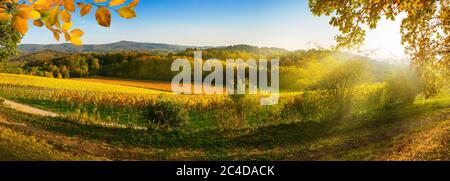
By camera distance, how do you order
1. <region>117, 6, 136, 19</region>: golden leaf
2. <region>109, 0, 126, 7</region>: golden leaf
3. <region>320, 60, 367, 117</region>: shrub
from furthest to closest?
1. <region>320, 60, 367, 117</region>: shrub
2. <region>117, 6, 136, 19</region>: golden leaf
3. <region>109, 0, 126, 7</region>: golden leaf

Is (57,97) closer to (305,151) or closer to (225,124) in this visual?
(225,124)

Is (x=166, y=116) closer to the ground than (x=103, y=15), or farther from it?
closer to the ground

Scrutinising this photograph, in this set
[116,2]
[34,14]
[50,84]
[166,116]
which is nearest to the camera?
[116,2]

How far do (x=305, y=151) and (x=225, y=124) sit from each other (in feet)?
17.2

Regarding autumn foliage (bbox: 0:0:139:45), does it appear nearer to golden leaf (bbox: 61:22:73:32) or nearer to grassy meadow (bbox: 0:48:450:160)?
golden leaf (bbox: 61:22:73:32)

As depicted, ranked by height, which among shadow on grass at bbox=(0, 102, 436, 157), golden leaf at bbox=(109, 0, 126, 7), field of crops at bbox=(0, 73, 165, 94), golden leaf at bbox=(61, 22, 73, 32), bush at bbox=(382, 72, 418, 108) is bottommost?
field of crops at bbox=(0, 73, 165, 94)

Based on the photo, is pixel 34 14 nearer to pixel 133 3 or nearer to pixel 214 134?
pixel 133 3

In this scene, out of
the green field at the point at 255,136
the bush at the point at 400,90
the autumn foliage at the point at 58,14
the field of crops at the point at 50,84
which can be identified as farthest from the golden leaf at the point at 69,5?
the field of crops at the point at 50,84

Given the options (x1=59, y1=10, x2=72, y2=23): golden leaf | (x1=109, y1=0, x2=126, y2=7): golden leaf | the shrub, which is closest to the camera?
(x1=109, y1=0, x2=126, y2=7): golden leaf

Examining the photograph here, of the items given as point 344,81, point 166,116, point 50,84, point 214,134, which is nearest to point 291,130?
point 214,134

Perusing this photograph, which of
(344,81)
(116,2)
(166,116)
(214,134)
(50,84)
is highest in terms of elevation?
(116,2)

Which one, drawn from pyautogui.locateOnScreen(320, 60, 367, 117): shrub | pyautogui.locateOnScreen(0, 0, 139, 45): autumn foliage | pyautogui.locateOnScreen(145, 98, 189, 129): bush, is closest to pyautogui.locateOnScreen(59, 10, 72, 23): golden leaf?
pyautogui.locateOnScreen(0, 0, 139, 45): autumn foliage

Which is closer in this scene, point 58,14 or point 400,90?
point 58,14
